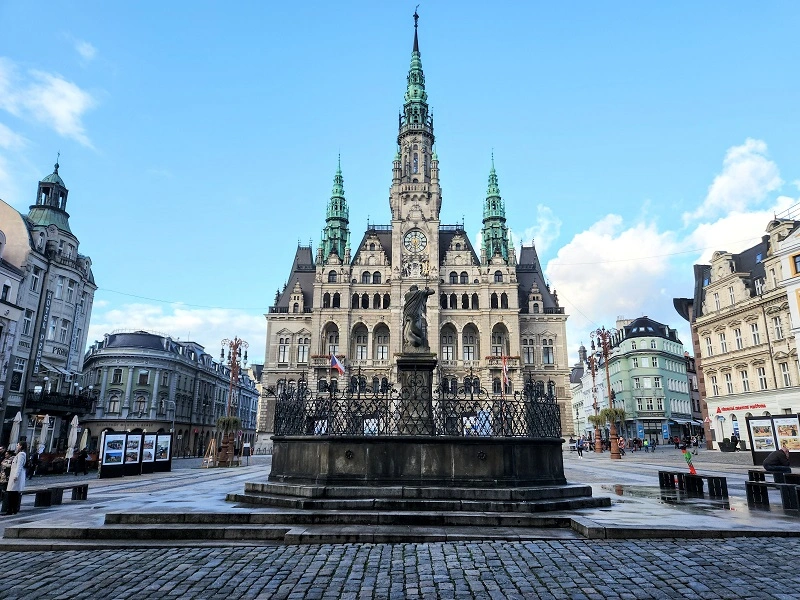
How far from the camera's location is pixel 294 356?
2736 inches

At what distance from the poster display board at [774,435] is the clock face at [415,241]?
157ft

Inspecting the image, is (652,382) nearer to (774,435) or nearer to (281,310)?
(281,310)

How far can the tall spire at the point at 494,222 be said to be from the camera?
75.8 meters

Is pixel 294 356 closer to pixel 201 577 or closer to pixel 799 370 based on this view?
pixel 799 370

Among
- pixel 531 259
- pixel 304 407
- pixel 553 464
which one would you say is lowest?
pixel 553 464

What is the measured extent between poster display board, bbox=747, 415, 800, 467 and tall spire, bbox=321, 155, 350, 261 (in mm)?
56341

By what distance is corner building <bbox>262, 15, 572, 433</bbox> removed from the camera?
67125 mm

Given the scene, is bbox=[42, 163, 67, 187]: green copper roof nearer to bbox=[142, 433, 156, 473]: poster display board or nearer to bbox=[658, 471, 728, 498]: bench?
bbox=[142, 433, 156, 473]: poster display board

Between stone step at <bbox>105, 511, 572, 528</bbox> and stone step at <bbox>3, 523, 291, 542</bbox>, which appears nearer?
stone step at <bbox>3, 523, 291, 542</bbox>

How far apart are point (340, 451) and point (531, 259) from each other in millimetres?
71520

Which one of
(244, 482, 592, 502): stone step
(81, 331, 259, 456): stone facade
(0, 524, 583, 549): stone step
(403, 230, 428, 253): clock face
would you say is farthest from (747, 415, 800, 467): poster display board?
(403, 230, 428, 253): clock face

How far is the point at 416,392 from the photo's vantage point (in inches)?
583

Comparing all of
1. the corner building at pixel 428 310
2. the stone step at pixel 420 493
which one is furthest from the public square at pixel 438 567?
the corner building at pixel 428 310

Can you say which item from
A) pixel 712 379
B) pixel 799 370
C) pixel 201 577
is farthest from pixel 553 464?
pixel 712 379
